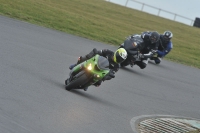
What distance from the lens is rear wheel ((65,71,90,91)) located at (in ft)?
38.9

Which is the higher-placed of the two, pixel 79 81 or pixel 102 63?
pixel 102 63

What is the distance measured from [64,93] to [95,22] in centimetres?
2380

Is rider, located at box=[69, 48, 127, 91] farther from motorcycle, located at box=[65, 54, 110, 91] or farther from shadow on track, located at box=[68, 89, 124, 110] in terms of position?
motorcycle, located at box=[65, 54, 110, 91]

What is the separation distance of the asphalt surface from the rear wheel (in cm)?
19

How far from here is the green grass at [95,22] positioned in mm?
27734

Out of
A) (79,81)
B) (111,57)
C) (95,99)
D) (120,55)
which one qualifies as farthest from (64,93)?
(111,57)

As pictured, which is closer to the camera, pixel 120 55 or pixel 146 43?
pixel 120 55

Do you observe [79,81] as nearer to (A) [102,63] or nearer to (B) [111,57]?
(A) [102,63]

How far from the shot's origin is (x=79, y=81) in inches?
467

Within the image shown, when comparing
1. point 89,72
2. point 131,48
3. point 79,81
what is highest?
point 89,72

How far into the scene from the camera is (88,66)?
1204 cm

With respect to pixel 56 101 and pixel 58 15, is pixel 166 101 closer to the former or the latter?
pixel 56 101

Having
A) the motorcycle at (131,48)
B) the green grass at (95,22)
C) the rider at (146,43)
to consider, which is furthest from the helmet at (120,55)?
the green grass at (95,22)

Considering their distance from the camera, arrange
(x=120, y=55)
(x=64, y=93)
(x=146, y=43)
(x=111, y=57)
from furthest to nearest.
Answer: (x=146, y=43), (x=111, y=57), (x=120, y=55), (x=64, y=93)
